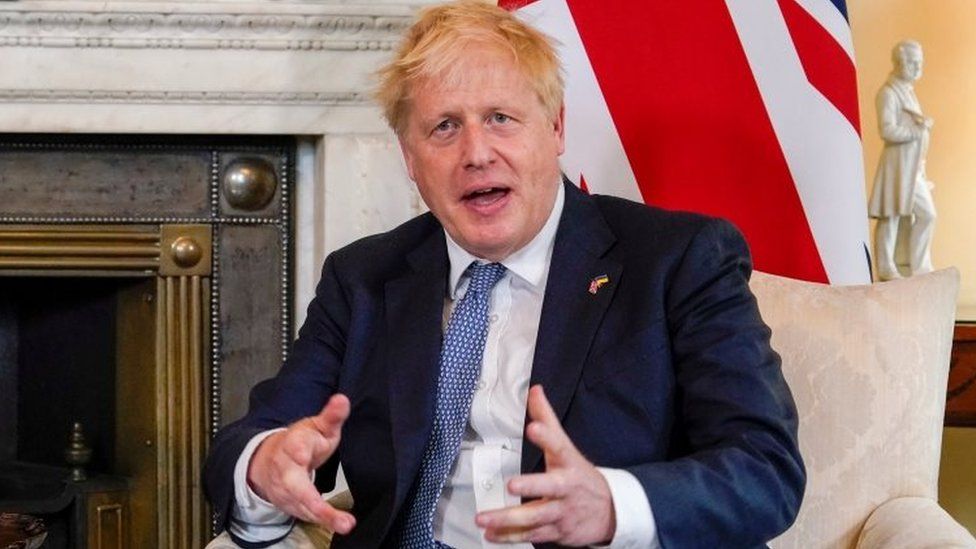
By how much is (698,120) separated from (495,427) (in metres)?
0.77

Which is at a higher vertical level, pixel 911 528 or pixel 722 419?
pixel 722 419

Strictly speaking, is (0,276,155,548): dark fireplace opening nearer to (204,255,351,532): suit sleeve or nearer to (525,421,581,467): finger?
(204,255,351,532): suit sleeve

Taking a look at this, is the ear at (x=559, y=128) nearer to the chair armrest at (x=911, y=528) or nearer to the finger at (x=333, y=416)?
the finger at (x=333, y=416)

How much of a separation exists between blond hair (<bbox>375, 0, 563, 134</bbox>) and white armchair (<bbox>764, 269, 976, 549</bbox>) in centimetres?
44

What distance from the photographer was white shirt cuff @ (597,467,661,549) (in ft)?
3.93

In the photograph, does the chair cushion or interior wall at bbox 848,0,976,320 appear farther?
interior wall at bbox 848,0,976,320

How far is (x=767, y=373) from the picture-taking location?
54.8 inches

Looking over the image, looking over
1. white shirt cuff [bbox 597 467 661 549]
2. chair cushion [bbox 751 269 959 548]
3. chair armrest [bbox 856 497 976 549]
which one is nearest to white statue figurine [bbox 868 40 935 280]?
chair cushion [bbox 751 269 959 548]

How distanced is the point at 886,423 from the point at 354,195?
3.35 feet

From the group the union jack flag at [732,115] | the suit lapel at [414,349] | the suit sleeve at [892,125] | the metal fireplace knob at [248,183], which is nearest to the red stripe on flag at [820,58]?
the union jack flag at [732,115]

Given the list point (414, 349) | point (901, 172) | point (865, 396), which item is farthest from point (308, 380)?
point (901, 172)

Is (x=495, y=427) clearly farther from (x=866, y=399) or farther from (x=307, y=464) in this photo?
(x=866, y=399)

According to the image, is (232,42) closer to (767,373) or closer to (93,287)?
(93,287)

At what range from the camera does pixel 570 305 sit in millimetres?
1488
